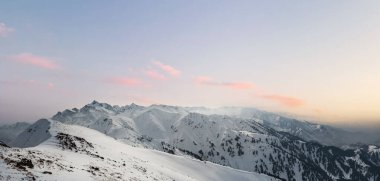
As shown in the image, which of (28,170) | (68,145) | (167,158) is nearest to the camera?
(28,170)

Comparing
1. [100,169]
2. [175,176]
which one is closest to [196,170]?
[175,176]

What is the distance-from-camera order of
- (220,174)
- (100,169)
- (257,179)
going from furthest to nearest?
(257,179) < (220,174) < (100,169)

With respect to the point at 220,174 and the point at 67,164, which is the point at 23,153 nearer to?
the point at 67,164

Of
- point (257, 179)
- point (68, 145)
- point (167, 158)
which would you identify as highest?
point (68, 145)

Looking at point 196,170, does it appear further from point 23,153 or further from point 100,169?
point 23,153

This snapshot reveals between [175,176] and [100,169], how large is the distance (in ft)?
82.0

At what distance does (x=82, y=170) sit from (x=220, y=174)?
236 ft

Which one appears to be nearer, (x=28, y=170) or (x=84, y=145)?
(x=28, y=170)

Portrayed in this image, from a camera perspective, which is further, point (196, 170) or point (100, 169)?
point (196, 170)

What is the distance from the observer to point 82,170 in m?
42.8

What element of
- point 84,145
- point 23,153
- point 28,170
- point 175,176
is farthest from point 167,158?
point 28,170

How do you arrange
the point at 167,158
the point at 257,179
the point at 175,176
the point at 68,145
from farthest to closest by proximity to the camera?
the point at 257,179, the point at 167,158, the point at 175,176, the point at 68,145

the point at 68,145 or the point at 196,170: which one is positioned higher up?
the point at 68,145

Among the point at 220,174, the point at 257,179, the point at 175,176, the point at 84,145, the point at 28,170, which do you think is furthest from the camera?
the point at 257,179
